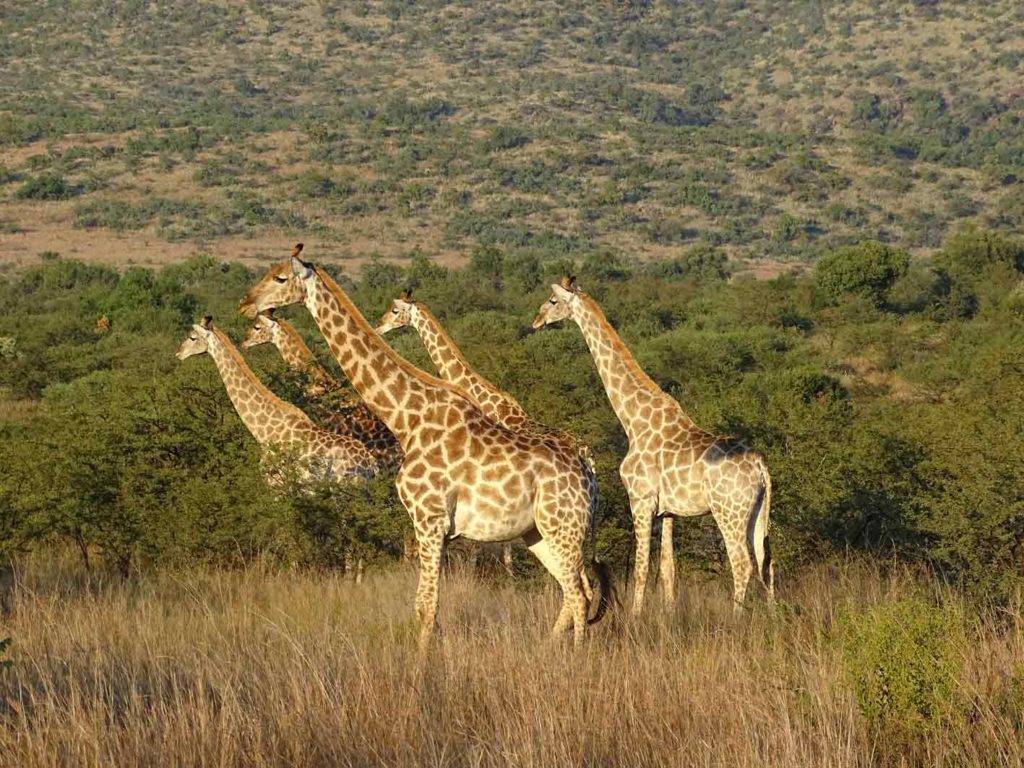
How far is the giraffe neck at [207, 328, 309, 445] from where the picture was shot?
12.5m

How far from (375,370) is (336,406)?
17.7 feet

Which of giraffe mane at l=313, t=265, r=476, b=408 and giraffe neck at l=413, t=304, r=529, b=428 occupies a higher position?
giraffe mane at l=313, t=265, r=476, b=408

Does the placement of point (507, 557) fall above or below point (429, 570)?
below

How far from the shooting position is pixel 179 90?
365 feet

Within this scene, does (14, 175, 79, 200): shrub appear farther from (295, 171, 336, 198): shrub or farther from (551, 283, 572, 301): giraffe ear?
(551, 283, 572, 301): giraffe ear

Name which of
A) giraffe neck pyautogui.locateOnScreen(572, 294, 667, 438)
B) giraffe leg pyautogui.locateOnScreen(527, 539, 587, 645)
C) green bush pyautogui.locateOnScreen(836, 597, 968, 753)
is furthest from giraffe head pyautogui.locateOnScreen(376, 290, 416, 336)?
green bush pyautogui.locateOnScreen(836, 597, 968, 753)

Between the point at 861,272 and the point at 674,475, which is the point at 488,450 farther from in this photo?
the point at 861,272

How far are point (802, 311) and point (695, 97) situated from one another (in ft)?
306

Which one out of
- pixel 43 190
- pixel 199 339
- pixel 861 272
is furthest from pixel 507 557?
pixel 43 190

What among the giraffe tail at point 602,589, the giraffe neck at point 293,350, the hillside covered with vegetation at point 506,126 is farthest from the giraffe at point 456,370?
the hillside covered with vegetation at point 506,126

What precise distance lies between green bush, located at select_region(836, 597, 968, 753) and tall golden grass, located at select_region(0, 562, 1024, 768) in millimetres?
59

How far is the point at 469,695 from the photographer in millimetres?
6434

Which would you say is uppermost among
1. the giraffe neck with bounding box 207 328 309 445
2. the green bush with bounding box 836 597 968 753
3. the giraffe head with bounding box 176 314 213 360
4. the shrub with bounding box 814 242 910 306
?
the green bush with bounding box 836 597 968 753

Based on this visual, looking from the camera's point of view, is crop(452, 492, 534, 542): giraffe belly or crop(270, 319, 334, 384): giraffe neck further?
crop(270, 319, 334, 384): giraffe neck
